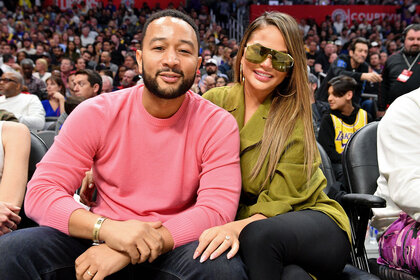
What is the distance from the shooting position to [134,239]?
1.48 meters

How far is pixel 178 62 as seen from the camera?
5.77ft

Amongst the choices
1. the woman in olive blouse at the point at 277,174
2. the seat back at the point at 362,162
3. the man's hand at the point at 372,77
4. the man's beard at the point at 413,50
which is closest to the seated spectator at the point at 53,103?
the man's hand at the point at 372,77

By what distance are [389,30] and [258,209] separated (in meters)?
14.9

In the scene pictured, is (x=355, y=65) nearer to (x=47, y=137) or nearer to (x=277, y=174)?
(x=47, y=137)

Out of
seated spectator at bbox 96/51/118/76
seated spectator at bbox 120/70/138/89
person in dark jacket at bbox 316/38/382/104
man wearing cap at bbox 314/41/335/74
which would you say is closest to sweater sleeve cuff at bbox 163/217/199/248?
person in dark jacket at bbox 316/38/382/104

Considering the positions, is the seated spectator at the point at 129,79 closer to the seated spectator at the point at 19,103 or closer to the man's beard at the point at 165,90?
the seated spectator at the point at 19,103

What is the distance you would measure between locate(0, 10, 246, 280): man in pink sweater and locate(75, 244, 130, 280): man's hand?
7 cm

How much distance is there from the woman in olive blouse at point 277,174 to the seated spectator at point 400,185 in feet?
0.85

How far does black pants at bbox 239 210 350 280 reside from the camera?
1.53 metres

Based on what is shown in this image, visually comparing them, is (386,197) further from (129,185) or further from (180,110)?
(129,185)

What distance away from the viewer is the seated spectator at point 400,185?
1.84m

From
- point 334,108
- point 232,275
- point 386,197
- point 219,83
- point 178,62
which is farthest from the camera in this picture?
point 219,83

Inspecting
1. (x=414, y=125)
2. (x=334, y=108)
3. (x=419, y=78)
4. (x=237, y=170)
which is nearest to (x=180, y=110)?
(x=237, y=170)

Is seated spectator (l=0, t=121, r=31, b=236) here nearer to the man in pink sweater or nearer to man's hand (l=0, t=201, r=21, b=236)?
man's hand (l=0, t=201, r=21, b=236)
